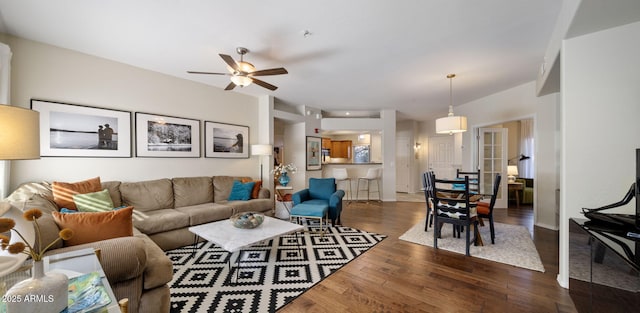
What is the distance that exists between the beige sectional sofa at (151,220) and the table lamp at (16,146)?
0.48 m

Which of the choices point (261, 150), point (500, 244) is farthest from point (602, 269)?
point (261, 150)

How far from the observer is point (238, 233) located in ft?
8.16

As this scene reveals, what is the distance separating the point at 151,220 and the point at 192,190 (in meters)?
1.02

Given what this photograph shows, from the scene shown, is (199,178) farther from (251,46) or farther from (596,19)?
(596,19)

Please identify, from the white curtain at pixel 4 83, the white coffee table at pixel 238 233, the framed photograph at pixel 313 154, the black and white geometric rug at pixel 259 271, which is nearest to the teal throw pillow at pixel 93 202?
the white curtain at pixel 4 83

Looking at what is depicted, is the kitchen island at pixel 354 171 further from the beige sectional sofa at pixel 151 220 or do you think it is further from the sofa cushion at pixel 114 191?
the sofa cushion at pixel 114 191

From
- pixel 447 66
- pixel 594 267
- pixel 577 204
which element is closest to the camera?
pixel 594 267

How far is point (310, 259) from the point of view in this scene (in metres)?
2.76

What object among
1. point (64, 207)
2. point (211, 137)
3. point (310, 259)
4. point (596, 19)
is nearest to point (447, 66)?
point (596, 19)

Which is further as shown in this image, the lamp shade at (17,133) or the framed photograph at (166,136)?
the framed photograph at (166,136)

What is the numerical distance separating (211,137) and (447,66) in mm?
4253

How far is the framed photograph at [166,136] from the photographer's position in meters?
3.68

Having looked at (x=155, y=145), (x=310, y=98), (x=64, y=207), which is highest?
(x=310, y=98)

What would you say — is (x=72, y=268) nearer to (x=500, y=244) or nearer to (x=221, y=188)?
(x=221, y=188)
